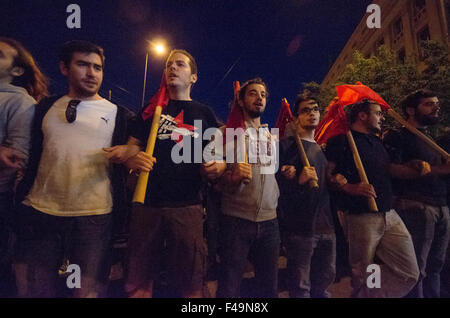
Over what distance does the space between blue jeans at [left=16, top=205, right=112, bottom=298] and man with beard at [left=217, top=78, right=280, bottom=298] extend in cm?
127

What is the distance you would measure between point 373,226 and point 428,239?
928 millimetres

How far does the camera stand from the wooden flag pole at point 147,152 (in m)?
1.97

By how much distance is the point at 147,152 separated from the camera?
7.11 ft

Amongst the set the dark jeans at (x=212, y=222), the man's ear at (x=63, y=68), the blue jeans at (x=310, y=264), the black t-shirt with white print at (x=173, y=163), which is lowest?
the blue jeans at (x=310, y=264)

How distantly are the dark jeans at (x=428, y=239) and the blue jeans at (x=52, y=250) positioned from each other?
13.0ft

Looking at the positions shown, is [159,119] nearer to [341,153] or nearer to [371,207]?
[341,153]

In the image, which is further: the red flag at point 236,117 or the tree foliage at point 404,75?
the tree foliage at point 404,75

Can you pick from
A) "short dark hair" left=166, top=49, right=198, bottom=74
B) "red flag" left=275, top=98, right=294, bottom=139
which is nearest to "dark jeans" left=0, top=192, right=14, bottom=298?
"short dark hair" left=166, top=49, right=198, bottom=74

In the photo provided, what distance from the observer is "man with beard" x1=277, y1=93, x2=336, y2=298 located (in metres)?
2.46

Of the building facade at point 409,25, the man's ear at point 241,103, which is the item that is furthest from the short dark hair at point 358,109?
the building facade at point 409,25

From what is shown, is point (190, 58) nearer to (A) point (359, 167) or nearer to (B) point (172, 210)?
(B) point (172, 210)

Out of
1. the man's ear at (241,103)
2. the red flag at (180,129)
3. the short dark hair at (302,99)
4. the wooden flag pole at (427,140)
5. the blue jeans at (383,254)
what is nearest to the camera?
the red flag at (180,129)

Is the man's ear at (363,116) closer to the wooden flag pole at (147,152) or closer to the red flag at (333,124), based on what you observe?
the red flag at (333,124)
